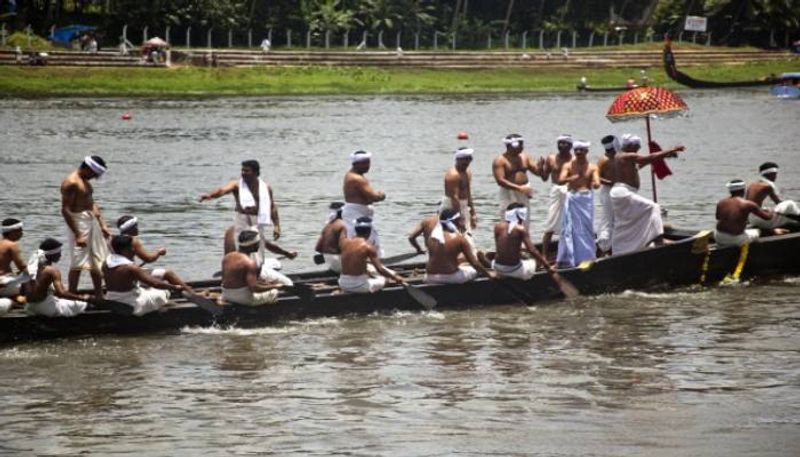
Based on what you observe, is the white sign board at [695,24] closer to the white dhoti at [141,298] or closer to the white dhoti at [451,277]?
the white dhoti at [451,277]

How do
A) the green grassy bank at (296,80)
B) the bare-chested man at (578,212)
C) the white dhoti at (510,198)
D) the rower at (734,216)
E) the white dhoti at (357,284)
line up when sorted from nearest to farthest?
1. the white dhoti at (357,284)
2. the bare-chested man at (578,212)
3. the rower at (734,216)
4. the white dhoti at (510,198)
5. the green grassy bank at (296,80)

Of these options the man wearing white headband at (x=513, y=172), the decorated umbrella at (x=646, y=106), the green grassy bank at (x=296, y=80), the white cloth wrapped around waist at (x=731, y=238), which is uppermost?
the decorated umbrella at (x=646, y=106)

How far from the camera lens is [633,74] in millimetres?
73438

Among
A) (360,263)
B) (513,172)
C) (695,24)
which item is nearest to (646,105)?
(513,172)

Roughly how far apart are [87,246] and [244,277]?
2060 millimetres

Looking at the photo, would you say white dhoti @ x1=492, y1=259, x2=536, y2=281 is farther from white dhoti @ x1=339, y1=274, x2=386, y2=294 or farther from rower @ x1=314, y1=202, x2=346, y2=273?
rower @ x1=314, y1=202, x2=346, y2=273

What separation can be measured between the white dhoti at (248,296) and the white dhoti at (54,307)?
1.71 metres

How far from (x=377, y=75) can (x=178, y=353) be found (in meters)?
51.8

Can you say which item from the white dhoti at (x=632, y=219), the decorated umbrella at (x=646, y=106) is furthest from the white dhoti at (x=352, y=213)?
the decorated umbrella at (x=646, y=106)

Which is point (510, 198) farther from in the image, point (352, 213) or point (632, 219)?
point (352, 213)

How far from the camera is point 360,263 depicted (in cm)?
1811

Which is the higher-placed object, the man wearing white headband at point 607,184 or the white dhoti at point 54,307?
the man wearing white headband at point 607,184

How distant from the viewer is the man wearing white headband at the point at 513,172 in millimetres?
20406

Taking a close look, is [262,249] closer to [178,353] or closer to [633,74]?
[178,353]
